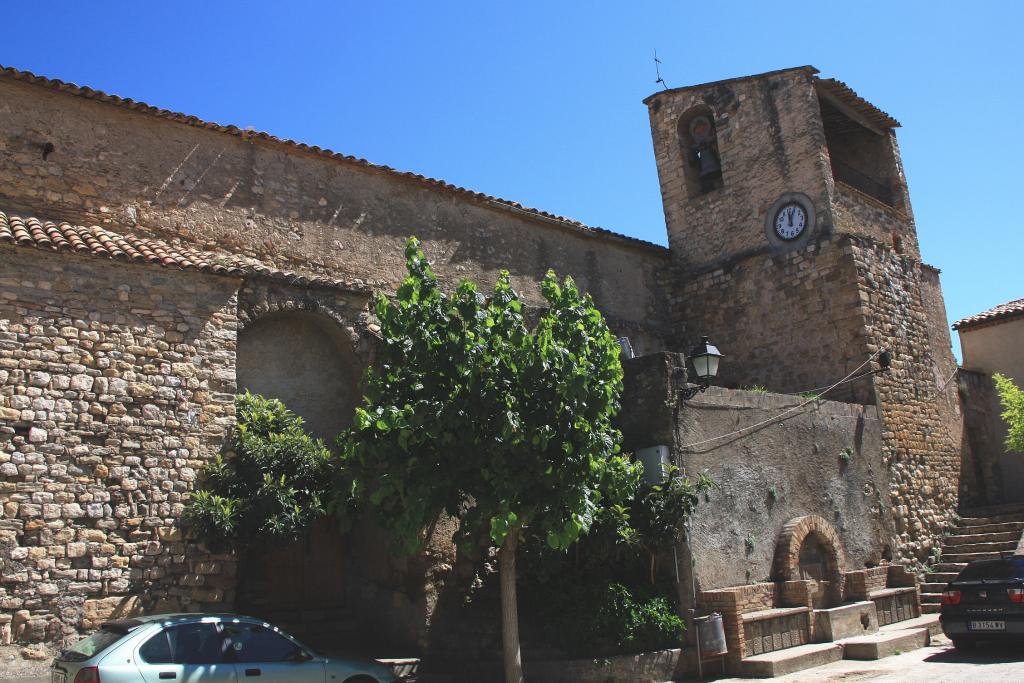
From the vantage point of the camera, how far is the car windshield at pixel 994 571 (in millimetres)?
10789

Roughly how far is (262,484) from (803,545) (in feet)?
27.0

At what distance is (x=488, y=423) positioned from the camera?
29.9ft

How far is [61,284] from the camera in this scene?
984 centimetres

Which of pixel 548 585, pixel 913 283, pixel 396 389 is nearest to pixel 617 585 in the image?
pixel 548 585

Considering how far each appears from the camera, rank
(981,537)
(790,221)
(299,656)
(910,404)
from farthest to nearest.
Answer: (790,221) → (910,404) → (981,537) → (299,656)

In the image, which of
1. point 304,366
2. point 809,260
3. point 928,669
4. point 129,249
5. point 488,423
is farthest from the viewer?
point 809,260

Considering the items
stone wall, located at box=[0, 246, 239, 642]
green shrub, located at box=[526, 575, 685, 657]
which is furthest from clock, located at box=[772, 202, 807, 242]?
stone wall, located at box=[0, 246, 239, 642]

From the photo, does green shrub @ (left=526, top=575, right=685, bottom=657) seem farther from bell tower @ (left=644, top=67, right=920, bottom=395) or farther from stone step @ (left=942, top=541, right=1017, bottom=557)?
stone step @ (left=942, top=541, right=1017, bottom=557)

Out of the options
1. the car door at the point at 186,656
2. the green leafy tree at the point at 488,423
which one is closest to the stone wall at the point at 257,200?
the green leafy tree at the point at 488,423

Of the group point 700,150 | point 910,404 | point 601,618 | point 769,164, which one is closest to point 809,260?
point 769,164

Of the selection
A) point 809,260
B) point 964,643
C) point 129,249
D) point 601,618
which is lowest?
point 964,643

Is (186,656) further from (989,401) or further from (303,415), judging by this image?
(989,401)

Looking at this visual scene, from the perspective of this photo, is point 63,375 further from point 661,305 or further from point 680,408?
point 661,305

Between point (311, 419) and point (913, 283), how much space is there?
1299 centimetres
